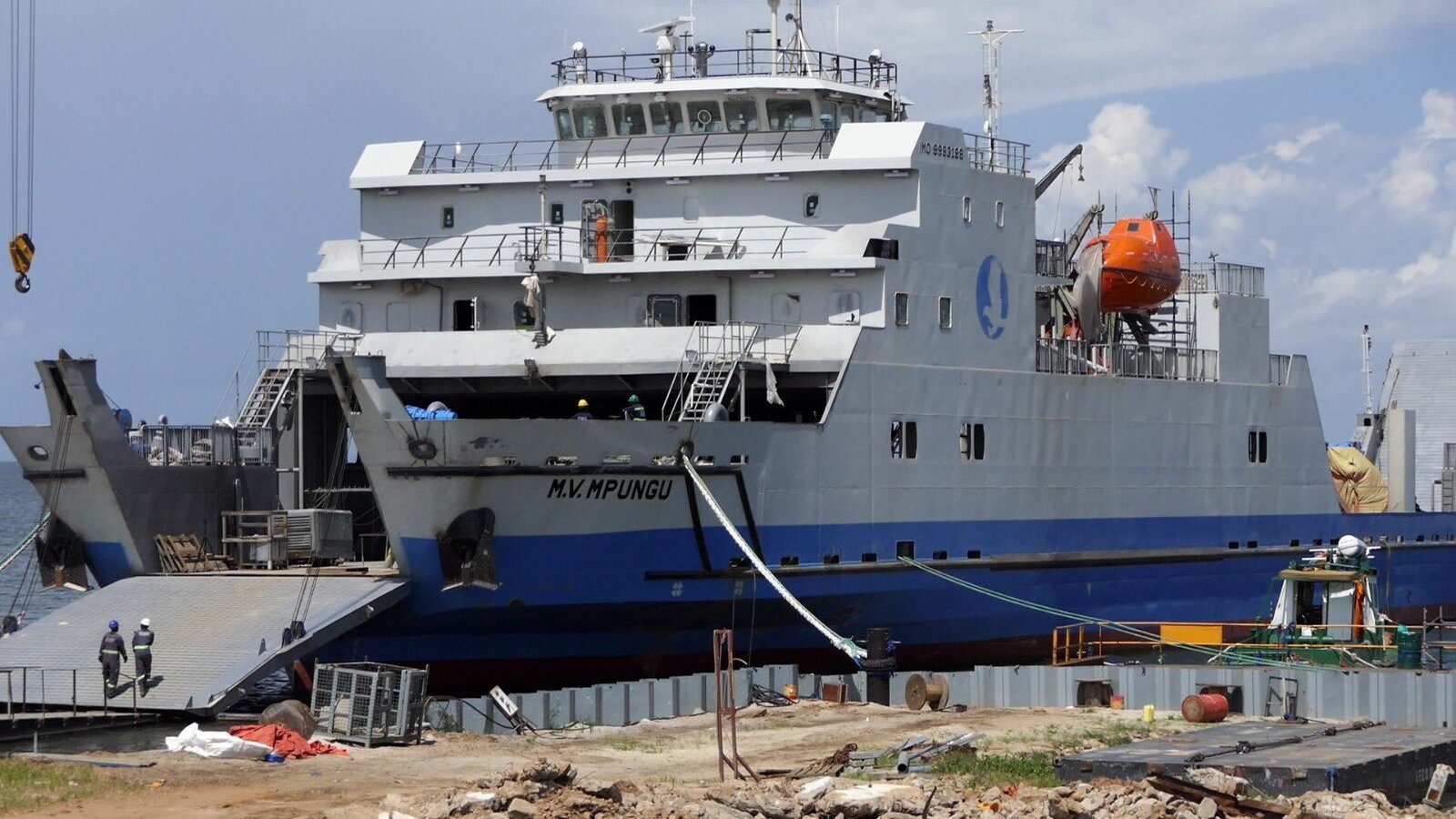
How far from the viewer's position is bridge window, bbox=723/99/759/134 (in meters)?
26.4

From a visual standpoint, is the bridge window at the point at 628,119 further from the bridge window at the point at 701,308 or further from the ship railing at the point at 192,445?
the ship railing at the point at 192,445

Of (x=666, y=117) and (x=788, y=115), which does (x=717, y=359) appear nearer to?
(x=788, y=115)

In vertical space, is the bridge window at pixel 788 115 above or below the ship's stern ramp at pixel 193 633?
above

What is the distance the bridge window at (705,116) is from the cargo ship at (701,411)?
34 millimetres

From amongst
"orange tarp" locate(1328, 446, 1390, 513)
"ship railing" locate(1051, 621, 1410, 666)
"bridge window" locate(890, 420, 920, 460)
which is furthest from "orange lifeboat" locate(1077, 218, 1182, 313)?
"orange tarp" locate(1328, 446, 1390, 513)

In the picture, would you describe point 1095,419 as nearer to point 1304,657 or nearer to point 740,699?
point 1304,657

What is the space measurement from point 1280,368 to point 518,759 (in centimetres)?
1783

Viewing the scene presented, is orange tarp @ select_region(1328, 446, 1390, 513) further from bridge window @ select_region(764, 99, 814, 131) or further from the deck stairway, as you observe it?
the deck stairway

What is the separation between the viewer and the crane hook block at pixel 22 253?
22.2 meters

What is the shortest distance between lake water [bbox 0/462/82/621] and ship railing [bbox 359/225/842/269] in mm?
5941

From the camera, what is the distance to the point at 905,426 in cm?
2470

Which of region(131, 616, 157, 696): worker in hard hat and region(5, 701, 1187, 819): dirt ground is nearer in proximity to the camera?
region(5, 701, 1187, 819): dirt ground

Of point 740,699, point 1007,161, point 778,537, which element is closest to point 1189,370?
point 1007,161

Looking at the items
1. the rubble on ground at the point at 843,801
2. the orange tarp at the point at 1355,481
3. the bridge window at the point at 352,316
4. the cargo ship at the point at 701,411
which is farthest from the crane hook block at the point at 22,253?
the orange tarp at the point at 1355,481
